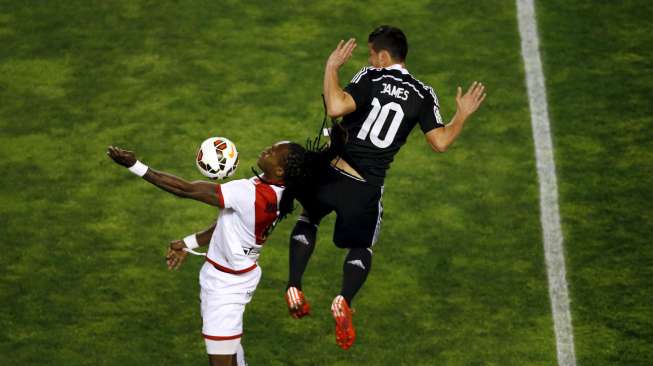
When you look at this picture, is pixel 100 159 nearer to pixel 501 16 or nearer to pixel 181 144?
pixel 181 144

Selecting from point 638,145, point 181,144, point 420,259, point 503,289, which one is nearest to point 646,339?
point 503,289

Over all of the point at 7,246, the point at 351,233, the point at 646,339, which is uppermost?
the point at 351,233

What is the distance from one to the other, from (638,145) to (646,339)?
3.30 metres

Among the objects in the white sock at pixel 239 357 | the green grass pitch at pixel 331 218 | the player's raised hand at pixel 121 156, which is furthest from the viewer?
the green grass pitch at pixel 331 218

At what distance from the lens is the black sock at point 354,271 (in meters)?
10.6

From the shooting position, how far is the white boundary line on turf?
491 inches

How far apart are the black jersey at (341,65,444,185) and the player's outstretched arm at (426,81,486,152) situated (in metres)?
0.15

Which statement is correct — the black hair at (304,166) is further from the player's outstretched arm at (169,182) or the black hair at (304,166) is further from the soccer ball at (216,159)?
the player's outstretched arm at (169,182)

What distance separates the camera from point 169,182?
9.87 meters

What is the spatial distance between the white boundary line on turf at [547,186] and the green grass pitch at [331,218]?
0.33ft

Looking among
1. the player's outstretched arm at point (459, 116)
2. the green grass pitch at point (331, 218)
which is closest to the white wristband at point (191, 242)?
the green grass pitch at point (331, 218)

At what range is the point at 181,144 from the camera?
1505 cm

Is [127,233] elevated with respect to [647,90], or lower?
lower

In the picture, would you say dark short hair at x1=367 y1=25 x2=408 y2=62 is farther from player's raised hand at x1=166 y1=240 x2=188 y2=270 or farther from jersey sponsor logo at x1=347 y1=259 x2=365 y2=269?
player's raised hand at x1=166 y1=240 x2=188 y2=270
